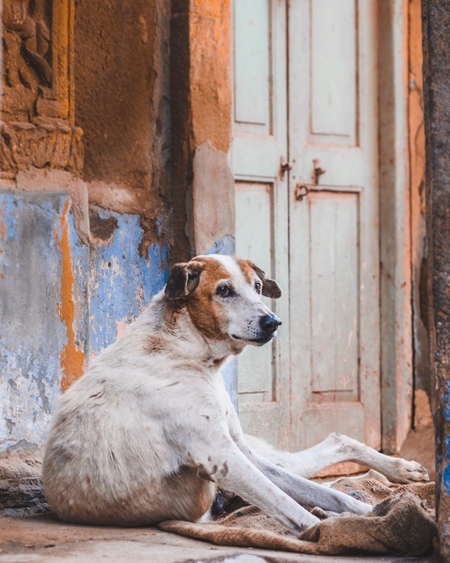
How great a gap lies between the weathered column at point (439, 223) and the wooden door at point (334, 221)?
2905 millimetres

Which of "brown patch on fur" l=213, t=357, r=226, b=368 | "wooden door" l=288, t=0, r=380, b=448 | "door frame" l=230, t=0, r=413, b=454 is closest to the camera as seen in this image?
"brown patch on fur" l=213, t=357, r=226, b=368

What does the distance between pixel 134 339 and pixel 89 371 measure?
241 millimetres

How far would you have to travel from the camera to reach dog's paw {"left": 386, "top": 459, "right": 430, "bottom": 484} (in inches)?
191

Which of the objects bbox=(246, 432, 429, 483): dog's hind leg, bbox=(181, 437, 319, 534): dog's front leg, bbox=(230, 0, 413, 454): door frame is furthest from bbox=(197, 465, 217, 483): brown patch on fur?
bbox=(230, 0, 413, 454): door frame

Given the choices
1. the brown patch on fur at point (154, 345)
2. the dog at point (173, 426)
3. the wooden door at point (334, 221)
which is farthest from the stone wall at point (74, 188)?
the wooden door at point (334, 221)

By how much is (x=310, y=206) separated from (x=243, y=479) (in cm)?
290

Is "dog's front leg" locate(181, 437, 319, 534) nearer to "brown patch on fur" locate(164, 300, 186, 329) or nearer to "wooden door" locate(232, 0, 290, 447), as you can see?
"brown patch on fur" locate(164, 300, 186, 329)

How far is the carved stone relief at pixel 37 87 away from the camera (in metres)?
4.68

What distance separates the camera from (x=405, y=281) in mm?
6738

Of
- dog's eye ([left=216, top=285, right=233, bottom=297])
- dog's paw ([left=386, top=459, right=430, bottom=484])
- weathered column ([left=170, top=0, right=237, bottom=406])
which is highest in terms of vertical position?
weathered column ([left=170, top=0, right=237, bottom=406])

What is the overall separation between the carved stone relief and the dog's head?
101cm

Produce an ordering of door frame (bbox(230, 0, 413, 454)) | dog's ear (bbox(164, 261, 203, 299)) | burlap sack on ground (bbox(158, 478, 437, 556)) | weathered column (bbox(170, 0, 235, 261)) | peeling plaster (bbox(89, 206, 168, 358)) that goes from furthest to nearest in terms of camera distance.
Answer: door frame (bbox(230, 0, 413, 454)), weathered column (bbox(170, 0, 235, 261)), peeling plaster (bbox(89, 206, 168, 358)), dog's ear (bbox(164, 261, 203, 299)), burlap sack on ground (bbox(158, 478, 437, 556))

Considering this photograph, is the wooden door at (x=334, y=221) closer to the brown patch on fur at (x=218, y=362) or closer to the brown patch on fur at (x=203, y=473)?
the brown patch on fur at (x=218, y=362)

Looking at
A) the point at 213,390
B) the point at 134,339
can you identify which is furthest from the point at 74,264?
the point at 213,390
